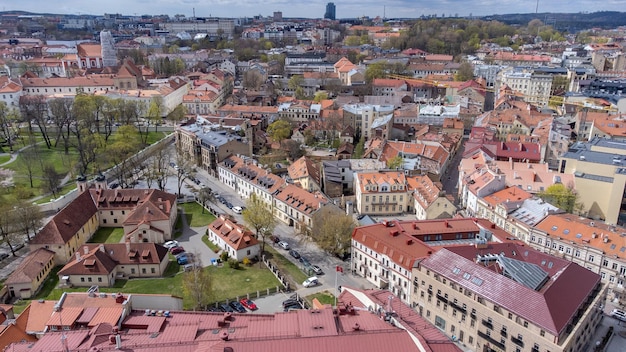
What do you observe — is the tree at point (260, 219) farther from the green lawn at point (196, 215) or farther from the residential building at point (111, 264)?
the green lawn at point (196, 215)

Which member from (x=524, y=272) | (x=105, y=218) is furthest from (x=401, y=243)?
(x=105, y=218)

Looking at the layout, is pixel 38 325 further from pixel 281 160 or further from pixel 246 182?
pixel 281 160

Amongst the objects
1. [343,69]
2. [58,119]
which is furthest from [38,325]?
[343,69]

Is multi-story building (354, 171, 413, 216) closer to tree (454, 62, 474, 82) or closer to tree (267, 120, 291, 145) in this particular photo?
tree (267, 120, 291, 145)

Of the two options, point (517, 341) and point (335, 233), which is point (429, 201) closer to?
point (335, 233)

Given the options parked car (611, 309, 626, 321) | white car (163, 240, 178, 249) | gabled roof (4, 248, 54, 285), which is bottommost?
parked car (611, 309, 626, 321)

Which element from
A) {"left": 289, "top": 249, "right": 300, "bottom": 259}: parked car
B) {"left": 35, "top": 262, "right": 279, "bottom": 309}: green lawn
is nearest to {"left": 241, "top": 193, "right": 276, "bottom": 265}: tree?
{"left": 289, "top": 249, "right": 300, "bottom": 259}: parked car

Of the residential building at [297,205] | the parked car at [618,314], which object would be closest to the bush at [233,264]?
the residential building at [297,205]

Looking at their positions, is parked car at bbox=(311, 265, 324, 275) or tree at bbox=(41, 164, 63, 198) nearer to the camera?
parked car at bbox=(311, 265, 324, 275)

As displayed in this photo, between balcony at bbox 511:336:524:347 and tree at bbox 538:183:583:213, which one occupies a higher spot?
tree at bbox 538:183:583:213
